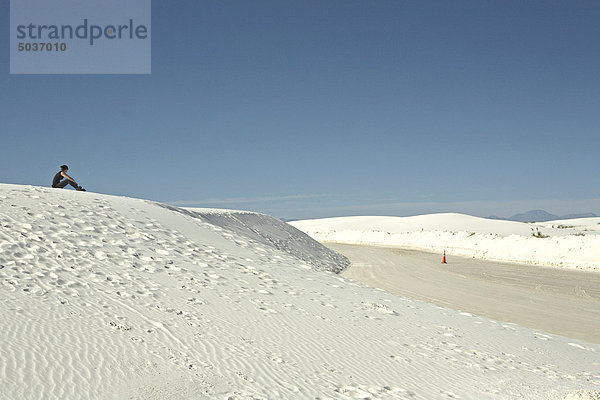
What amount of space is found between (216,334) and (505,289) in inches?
536

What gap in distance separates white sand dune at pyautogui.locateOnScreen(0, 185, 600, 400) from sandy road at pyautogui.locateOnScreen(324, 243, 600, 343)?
2.38m

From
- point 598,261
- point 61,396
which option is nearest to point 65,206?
point 61,396

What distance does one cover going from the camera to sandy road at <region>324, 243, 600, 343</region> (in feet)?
41.3

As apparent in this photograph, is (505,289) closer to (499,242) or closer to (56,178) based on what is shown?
(56,178)

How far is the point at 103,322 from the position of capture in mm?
7109

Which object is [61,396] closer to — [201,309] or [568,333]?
Result: [201,309]

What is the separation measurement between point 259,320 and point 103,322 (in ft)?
8.85

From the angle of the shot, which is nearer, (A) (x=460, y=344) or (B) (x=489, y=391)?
(B) (x=489, y=391)

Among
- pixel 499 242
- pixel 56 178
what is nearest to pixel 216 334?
pixel 56 178

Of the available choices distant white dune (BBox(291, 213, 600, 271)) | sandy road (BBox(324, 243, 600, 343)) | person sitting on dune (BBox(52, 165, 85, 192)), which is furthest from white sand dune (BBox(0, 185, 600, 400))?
distant white dune (BBox(291, 213, 600, 271))

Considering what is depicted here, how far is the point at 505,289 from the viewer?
1770 centimetres

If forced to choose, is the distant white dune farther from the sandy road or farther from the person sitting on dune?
the person sitting on dune

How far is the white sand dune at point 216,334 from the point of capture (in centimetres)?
582

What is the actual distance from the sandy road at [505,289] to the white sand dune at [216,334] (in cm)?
238
